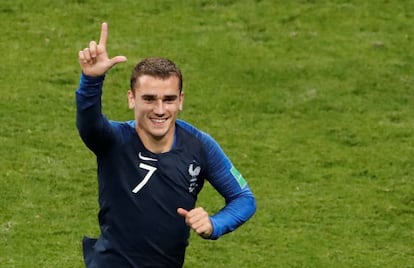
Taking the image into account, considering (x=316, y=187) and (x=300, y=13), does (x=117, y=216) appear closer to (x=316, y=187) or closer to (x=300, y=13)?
(x=316, y=187)

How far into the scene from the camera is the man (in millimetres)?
5902

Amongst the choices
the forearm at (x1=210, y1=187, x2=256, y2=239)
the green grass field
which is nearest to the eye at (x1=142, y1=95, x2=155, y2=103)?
the forearm at (x1=210, y1=187, x2=256, y2=239)

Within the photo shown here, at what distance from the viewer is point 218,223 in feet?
19.4

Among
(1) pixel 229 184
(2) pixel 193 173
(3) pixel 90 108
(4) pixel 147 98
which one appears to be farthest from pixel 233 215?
(3) pixel 90 108

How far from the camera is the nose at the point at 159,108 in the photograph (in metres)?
5.85

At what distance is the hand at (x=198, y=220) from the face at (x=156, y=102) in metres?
0.49

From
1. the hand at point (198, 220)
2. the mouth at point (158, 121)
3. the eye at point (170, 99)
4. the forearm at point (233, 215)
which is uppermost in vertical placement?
the eye at point (170, 99)

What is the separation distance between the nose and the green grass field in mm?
3719

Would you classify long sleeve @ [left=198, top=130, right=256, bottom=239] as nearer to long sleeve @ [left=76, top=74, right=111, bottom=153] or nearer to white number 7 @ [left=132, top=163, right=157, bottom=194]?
white number 7 @ [left=132, top=163, right=157, bottom=194]

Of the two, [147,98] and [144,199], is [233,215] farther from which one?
[147,98]

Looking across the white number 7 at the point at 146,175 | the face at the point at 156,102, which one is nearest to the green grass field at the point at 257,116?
the white number 7 at the point at 146,175

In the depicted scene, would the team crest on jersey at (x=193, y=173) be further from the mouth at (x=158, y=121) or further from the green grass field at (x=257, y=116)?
the green grass field at (x=257, y=116)

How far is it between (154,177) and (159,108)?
427 millimetres

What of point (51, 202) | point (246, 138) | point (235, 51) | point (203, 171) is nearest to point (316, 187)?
point (246, 138)
